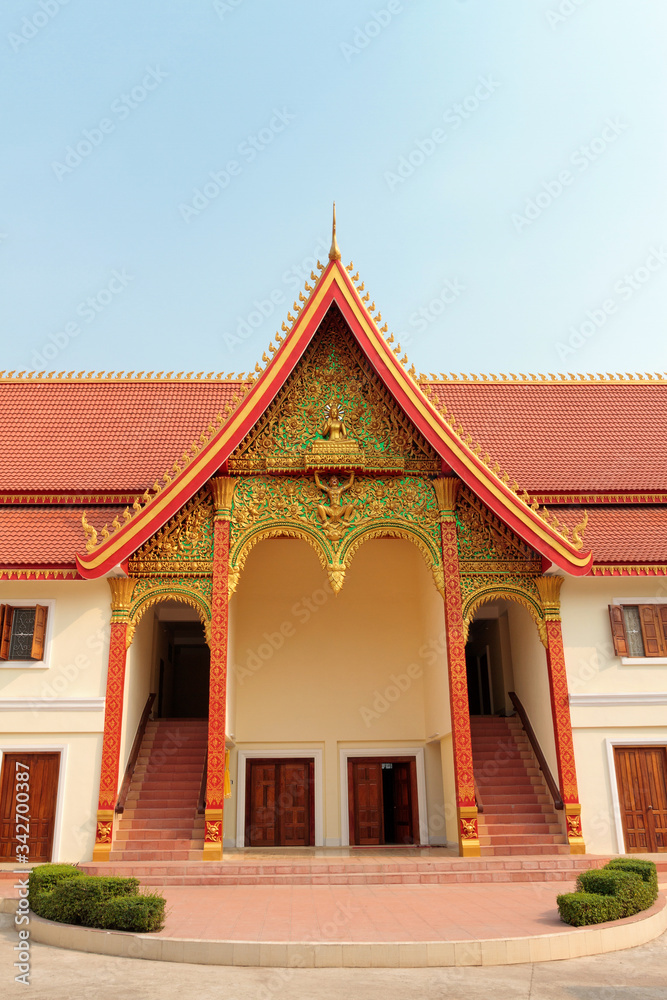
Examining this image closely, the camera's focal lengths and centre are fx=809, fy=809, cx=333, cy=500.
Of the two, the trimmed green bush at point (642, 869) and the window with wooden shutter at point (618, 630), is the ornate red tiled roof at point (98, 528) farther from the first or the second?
the trimmed green bush at point (642, 869)

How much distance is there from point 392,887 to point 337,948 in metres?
3.37

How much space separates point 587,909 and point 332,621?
7639 millimetres

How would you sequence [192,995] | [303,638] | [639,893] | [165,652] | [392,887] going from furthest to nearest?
[165,652] → [303,638] → [392,887] → [639,893] → [192,995]

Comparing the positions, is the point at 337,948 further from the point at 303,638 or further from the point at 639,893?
the point at 303,638

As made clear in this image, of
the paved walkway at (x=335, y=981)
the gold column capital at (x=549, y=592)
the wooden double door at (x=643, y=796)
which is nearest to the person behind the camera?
the paved walkway at (x=335, y=981)

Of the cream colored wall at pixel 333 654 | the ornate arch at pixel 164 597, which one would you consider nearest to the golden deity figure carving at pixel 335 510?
the ornate arch at pixel 164 597

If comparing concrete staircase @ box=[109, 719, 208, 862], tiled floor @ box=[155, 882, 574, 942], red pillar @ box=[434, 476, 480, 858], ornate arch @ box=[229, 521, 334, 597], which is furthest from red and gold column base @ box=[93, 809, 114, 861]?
red pillar @ box=[434, 476, 480, 858]

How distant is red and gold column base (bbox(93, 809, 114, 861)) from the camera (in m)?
10.0

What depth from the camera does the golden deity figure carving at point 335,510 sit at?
11.3 metres

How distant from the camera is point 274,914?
7312mm

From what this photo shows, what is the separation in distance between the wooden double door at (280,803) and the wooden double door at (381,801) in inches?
26.6

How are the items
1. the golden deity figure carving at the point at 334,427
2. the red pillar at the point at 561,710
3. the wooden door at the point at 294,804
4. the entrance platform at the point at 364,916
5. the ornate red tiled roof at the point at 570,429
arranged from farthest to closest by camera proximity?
the ornate red tiled roof at the point at 570,429, the wooden door at the point at 294,804, the golden deity figure carving at the point at 334,427, the red pillar at the point at 561,710, the entrance platform at the point at 364,916

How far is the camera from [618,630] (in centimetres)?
1135

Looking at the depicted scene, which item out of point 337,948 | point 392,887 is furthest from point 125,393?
point 337,948
